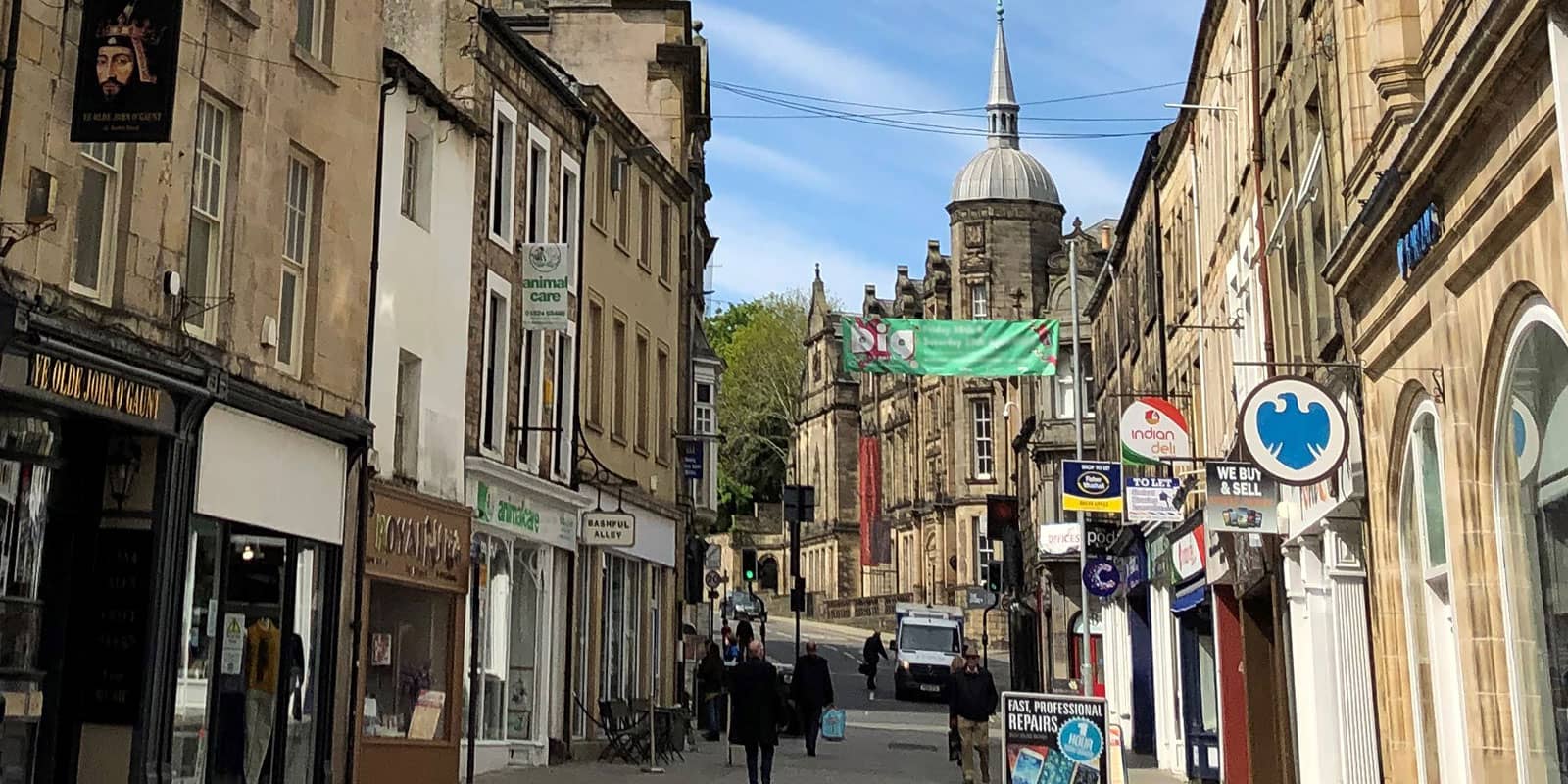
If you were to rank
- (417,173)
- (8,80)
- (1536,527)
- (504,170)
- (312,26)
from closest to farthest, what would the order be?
(1536,527) < (8,80) < (312,26) < (417,173) < (504,170)

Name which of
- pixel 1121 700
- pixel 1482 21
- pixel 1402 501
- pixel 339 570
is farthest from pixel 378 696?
pixel 1121 700

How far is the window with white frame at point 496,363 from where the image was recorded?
2106 cm

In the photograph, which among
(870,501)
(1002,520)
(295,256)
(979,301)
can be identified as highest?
(979,301)

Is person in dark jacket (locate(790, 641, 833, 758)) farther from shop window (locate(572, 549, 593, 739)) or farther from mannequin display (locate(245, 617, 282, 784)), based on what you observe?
mannequin display (locate(245, 617, 282, 784))

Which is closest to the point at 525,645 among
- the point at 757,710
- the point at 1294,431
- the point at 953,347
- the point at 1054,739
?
the point at 757,710

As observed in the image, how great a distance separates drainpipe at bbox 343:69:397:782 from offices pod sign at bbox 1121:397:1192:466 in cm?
1164

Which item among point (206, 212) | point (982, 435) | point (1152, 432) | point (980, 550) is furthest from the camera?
point (982, 435)

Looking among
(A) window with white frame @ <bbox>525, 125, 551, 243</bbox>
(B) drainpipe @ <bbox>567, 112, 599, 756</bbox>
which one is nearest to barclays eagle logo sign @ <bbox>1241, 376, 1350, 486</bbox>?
(A) window with white frame @ <bbox>525, 125, 551, 243</bbox>

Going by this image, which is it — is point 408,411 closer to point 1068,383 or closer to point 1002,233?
point 1068,383

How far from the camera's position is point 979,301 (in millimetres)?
77250

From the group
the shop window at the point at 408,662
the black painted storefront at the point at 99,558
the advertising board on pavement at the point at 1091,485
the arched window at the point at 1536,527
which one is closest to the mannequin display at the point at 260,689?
the black painted storefront at the point at 99,558

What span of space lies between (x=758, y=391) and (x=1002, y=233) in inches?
→ 1058

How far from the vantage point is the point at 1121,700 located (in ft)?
112

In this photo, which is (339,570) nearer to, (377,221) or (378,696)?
(378,696)
